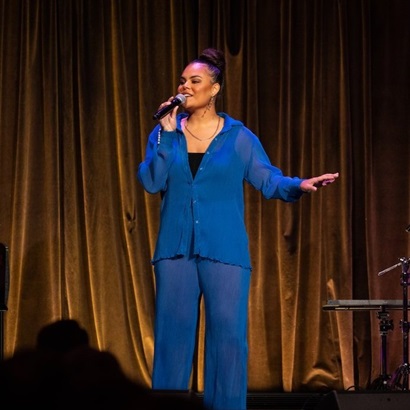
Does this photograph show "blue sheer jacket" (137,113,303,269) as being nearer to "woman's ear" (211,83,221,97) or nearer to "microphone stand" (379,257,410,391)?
"woman's ear" (211,83,221,97)

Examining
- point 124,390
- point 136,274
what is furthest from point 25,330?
point 124,390

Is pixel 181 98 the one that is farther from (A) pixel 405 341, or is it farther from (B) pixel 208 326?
(A) pixel 405 341

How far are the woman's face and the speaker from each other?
117cm

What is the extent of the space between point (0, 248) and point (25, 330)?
137cm

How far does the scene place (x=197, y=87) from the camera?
3.02m

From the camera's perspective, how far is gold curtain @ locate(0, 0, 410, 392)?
17.3ft

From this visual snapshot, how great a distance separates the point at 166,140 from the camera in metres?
2.90

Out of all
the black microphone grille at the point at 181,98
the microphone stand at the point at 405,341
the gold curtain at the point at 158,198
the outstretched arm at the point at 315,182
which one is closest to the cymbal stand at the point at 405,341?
the microphone stand at the point at 405,341

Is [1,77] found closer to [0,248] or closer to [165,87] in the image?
[165,87]

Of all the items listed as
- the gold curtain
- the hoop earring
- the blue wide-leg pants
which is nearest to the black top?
the hoop earring

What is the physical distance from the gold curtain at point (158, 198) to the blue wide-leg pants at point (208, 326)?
7.80 ft

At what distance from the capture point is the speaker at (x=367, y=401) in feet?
7.63

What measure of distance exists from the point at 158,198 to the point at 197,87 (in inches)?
93.1

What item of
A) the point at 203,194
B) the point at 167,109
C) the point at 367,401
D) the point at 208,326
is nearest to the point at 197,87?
the point at 167,109
